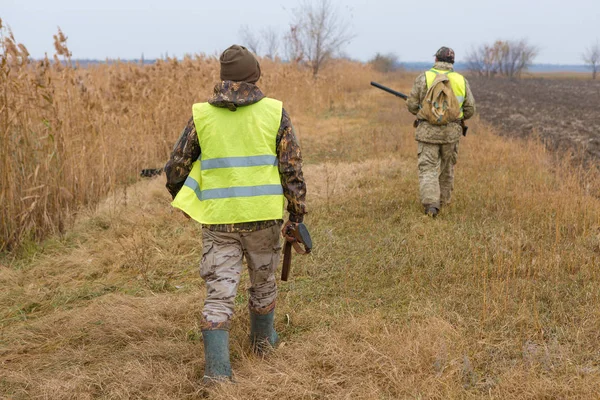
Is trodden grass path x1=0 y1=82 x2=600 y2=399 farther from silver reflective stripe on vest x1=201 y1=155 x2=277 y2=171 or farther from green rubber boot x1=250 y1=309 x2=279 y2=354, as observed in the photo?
silver reflective stripe on vest x1=201 y1=155 x2=277 y2=171

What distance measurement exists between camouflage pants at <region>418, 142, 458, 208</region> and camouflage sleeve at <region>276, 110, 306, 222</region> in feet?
10.5

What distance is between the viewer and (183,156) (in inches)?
115

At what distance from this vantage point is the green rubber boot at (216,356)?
2775 mm

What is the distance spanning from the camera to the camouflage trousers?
2.81 meters

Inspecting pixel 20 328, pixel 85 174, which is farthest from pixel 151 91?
pixel 20 328

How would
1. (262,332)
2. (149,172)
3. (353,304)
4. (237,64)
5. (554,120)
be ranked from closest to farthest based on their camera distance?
(237,64) → (262,332) → (353,304) → (149,172) → (554,120)

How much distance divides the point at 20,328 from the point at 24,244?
1.76 m

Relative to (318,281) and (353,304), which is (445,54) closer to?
(318,281)

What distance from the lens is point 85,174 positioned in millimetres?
6180

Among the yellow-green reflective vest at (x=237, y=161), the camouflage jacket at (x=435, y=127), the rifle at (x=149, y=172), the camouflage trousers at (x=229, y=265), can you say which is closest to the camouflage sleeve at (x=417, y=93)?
the camouflage jacket at (x=435, y=127)

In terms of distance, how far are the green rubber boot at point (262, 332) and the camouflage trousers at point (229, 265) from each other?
190mm

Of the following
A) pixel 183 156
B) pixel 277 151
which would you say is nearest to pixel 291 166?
pixel 277 151

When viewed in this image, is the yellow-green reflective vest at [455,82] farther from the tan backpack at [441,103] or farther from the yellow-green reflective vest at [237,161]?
the yellow-green reflective vest at [237,161]

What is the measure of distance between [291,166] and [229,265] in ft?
2.06
